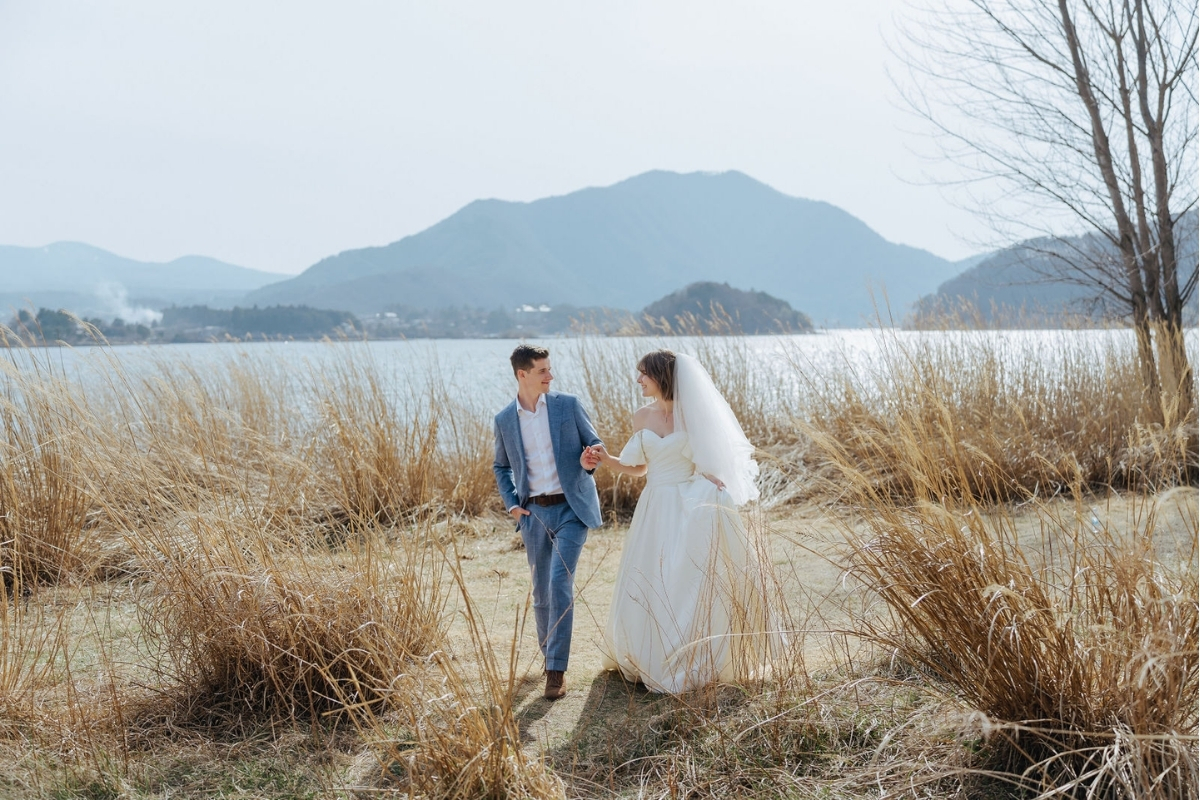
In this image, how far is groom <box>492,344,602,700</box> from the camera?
3564mm

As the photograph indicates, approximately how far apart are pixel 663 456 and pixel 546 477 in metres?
0.50

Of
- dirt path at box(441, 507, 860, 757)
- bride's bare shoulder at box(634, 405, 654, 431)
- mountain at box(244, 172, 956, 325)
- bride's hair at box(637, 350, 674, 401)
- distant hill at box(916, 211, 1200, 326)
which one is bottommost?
dirt path at box(441, 507, 860, 757)

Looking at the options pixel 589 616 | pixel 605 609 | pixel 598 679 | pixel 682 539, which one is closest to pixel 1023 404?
pixel 605 609

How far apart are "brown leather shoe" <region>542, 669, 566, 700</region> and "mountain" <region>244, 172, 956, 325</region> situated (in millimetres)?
75955

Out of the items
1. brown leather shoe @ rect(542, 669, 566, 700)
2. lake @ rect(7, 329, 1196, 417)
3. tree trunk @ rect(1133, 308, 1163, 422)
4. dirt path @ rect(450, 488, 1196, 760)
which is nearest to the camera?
dirt path @ rect(450, 488, 1196, 760)

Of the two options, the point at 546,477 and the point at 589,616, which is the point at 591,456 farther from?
the point at 589,616

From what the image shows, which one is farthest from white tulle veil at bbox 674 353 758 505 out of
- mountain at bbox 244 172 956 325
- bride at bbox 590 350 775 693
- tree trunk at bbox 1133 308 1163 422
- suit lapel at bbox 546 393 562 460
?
mountain at bbox 244 172 956 325

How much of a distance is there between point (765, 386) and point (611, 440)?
195 centimetres

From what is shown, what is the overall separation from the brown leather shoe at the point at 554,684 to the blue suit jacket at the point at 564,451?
1.94 ft

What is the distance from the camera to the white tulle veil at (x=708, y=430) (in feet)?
11.8

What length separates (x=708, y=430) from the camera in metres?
3.60

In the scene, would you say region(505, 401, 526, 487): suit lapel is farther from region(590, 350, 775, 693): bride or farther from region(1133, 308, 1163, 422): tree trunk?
region(1133, 308, 1163, 422): tree trunk

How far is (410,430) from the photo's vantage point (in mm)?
7285

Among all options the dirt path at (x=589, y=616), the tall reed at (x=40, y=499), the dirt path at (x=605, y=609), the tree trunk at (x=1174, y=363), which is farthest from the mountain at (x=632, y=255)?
the tall reed at (x=40, y=499)
